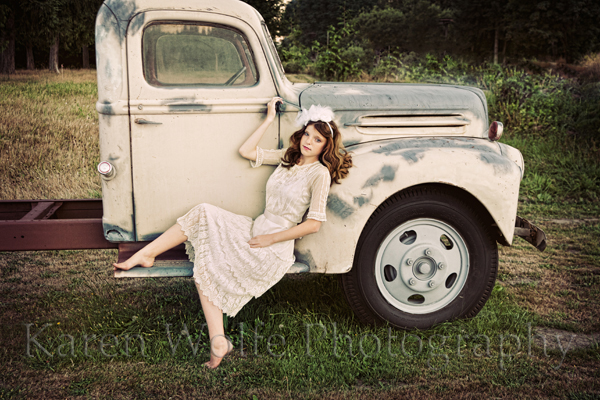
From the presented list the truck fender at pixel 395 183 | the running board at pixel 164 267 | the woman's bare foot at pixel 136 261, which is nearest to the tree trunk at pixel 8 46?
the running board at pixel 164 267

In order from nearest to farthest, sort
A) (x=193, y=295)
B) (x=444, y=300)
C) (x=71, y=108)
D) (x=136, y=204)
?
(x=136, y=204) → (x=444, y=300) → (x=193, y=295) → (x=71, y=108)

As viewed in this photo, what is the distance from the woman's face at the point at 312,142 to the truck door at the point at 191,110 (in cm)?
27

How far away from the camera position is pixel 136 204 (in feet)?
9.50

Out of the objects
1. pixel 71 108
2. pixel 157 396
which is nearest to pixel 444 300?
pixel 157 396

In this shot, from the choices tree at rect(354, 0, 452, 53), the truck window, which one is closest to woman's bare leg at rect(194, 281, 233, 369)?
the truck window

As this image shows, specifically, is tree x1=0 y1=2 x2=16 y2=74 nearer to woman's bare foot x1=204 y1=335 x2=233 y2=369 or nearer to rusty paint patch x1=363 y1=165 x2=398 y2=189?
woman's bare foot x1=204 y1=335 x2=233 y2=369

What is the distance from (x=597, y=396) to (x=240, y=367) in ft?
6.10

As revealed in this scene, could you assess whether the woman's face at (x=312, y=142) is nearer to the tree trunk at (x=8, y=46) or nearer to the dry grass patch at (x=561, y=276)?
the dry grass patch at (x=561, y=276)

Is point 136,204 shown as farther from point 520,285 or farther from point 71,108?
point 71,108

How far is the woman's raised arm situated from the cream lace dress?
21 centimetres

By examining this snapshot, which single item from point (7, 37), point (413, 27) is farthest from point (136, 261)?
point (413, 27)

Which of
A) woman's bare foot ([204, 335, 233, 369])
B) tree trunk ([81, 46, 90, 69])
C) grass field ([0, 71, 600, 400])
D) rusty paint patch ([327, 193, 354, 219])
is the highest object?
tree trunk ([81, 46, 90, 69])

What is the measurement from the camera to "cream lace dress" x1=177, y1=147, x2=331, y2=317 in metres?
2.69

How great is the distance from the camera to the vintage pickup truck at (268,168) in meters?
2.78
